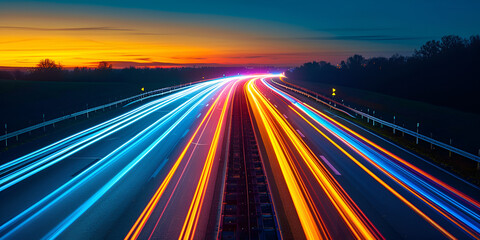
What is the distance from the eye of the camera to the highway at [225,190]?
822 cm

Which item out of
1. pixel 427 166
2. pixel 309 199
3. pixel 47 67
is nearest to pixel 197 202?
pixel 309 199

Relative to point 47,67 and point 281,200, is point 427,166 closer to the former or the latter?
point 281,200

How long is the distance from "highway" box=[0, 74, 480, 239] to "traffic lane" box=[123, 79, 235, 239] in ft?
0.11

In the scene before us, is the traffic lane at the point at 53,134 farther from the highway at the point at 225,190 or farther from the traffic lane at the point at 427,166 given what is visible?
the traffic lane at the point at 427,166

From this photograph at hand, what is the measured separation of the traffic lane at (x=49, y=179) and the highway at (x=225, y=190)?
4cm

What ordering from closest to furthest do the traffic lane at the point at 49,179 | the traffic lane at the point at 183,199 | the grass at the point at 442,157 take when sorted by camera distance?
1. the traffic lane at the point at 183,199
2. the traffic lane at the point at 49,179
3. the grass at the point at 442,157

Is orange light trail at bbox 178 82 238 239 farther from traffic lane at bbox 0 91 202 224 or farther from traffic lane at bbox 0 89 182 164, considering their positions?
traffic lane at bbox 0 89 182 164

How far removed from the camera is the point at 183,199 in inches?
396

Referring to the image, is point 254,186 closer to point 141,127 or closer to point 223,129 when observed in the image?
point 223,129

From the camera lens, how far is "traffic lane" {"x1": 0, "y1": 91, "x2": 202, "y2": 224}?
9727 mm

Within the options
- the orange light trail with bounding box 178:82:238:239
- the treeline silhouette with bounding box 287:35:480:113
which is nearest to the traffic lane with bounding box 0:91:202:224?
the orange light trail with bounding box 178:82:238:239

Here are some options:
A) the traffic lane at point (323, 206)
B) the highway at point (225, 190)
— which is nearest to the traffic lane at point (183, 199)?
the highway at point (225, 190)

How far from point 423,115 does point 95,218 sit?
3931 cm

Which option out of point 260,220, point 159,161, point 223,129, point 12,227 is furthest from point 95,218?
point 223,129
